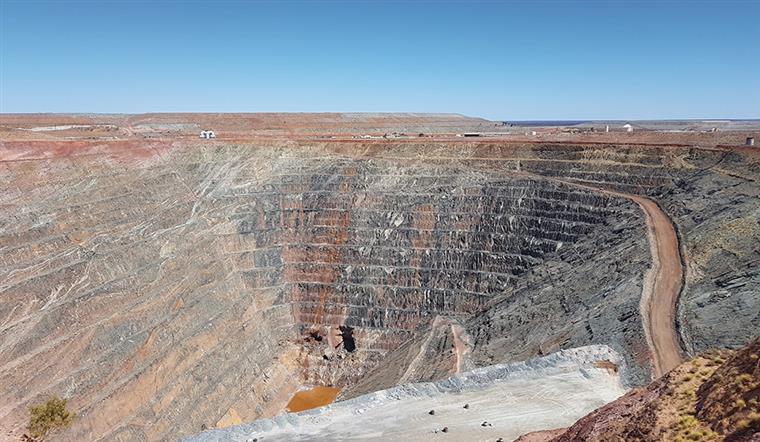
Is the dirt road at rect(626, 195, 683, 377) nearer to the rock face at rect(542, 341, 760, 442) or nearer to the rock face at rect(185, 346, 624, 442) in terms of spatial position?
the rock face at rect(185, 346, 624, 442)

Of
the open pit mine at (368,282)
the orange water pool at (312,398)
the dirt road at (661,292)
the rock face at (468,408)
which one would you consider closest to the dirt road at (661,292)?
the dirt road at (661,292)

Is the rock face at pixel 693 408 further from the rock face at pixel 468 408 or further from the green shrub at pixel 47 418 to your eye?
the green shrub at pixel 47 418

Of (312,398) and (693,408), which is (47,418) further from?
(693,408)

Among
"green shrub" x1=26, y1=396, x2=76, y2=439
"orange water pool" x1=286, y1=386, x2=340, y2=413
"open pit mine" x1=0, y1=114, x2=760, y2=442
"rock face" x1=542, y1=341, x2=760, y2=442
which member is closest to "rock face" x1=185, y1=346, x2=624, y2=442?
"open pit mine" x1=0, y1=114, x2=760, y2=442

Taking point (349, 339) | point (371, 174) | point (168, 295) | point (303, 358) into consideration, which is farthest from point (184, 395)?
point (371, 174)

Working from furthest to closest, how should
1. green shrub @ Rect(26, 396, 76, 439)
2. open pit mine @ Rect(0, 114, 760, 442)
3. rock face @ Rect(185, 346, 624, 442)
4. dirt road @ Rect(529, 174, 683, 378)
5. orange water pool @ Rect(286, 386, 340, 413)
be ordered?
orange water pool @ Rect(286, 386, 340, 413) < green shrub @ Rect(26, 396, 76, 439) < dirt road @ Rect(529, 174, 683, 378) < open pit mine @ Rect(0, 114, 760, 442) < rock face @ Rect(185, 346, 624, 442)

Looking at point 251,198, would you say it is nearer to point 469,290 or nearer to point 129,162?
point 129,162
